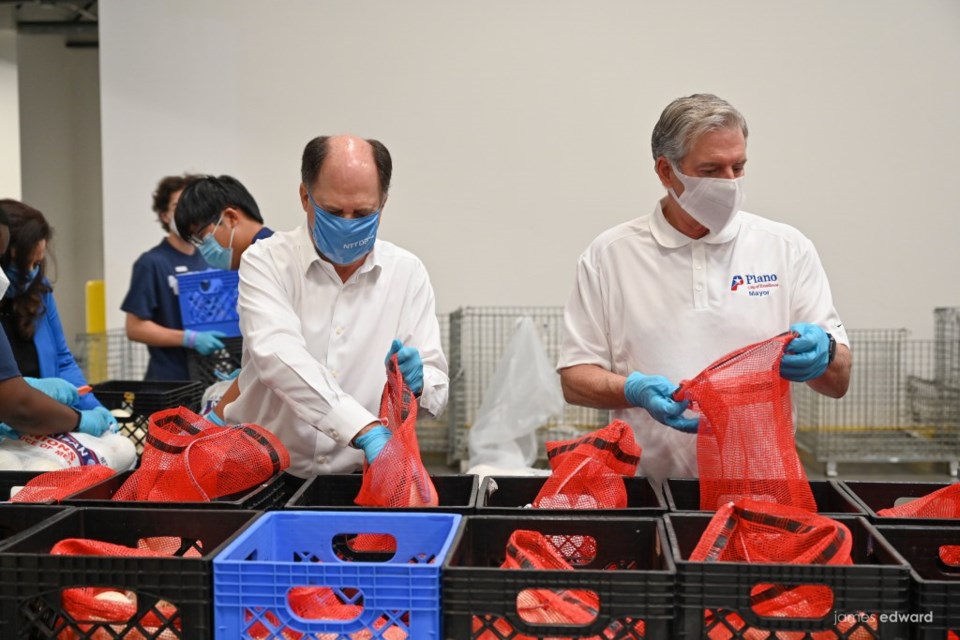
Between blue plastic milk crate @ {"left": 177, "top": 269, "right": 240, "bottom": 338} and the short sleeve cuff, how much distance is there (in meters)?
1.87

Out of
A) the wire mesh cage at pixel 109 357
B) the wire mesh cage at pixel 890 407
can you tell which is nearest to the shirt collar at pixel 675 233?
the wire mesh cage at pixel 890 407

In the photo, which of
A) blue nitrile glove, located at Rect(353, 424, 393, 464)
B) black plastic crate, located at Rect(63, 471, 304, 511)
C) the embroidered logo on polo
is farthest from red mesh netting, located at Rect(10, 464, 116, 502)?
the embroidered logo on polo

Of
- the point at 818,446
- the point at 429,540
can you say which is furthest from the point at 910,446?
the point at 429,540

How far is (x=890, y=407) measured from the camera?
559 cm

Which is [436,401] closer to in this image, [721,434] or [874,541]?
[721,434]

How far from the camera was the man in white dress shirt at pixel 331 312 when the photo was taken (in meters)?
1.98

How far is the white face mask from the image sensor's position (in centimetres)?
199

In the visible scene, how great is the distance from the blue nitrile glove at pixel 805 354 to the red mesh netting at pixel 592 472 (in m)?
0.36

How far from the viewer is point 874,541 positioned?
1.39 m

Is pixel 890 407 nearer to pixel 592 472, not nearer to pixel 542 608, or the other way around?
pixel 592 472

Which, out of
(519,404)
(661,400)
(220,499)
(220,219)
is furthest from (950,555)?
(519,404)

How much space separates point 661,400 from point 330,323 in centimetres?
84

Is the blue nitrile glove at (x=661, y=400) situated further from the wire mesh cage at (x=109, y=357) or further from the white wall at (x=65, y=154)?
the white wall at (x=65, y=154)

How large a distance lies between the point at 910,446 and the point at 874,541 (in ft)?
14.5
